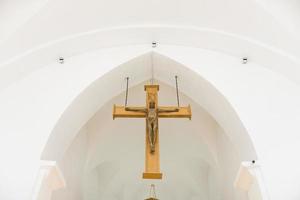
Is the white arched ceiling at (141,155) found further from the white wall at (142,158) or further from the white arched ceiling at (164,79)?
the white arched ceiling at (164,79)

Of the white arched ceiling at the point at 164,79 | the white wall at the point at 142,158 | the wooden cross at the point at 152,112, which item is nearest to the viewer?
the white arched ceiling at the point at 164,79

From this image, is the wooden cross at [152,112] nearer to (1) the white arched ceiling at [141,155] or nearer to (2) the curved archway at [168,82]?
(2) the curved archway at [168,82]

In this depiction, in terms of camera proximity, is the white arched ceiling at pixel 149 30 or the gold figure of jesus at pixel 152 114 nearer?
the white arched ceiling at pixel 149 30

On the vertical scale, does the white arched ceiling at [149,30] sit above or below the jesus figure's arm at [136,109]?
above

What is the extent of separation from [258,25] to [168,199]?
23.1 feet

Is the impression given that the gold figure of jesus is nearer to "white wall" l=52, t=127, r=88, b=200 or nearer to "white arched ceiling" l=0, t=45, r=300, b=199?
"white arched ceiling" l=0, t=45, r=300, b=199

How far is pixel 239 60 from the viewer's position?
5934mm

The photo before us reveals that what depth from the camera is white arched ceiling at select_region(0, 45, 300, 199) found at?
5.05 meters

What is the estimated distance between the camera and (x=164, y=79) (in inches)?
257

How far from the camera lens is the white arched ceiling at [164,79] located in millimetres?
5051

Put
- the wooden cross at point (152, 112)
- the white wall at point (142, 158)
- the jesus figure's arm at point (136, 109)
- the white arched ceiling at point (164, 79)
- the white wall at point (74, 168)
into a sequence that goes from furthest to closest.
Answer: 1. the white wall at point (142, 158)
2. the white wall at point (74, 168)
3. the jesus figure's arm at point (136, 109)
4. the wooden cross at point (152, 112)
5. the white arched ceiling at point (164, 79)

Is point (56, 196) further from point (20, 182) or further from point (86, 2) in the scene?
point (86, 2)

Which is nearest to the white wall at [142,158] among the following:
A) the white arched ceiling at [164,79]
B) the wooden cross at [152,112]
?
the white arched ceiling at [164,79]

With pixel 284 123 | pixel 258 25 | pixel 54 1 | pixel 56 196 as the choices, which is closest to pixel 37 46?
pixel 54 1
